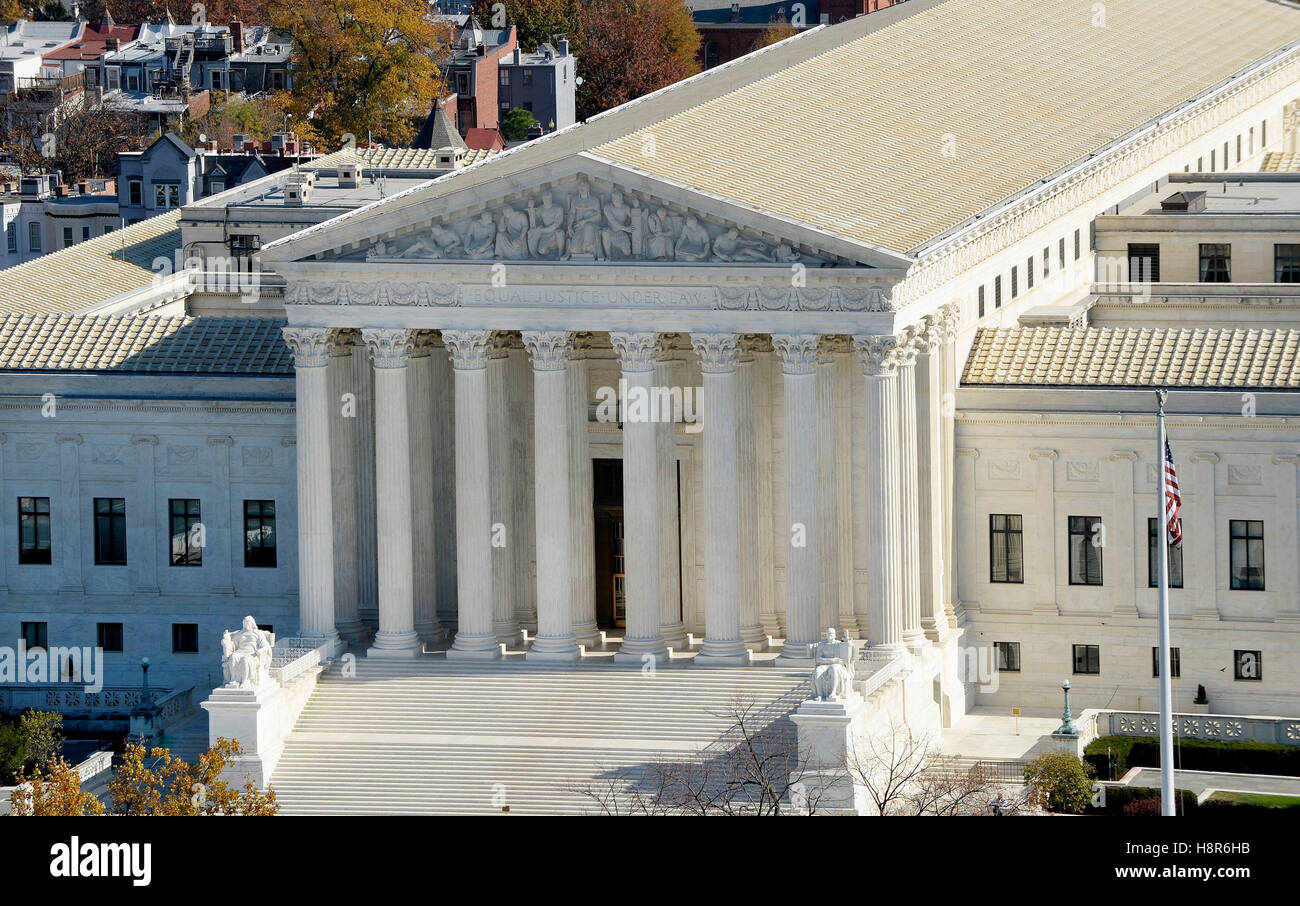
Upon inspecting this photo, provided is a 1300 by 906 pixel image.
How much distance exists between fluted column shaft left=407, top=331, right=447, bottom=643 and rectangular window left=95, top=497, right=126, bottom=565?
12.0 metres

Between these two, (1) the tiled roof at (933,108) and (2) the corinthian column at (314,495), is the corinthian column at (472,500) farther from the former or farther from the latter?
(1) the tiled roof at (933,108)

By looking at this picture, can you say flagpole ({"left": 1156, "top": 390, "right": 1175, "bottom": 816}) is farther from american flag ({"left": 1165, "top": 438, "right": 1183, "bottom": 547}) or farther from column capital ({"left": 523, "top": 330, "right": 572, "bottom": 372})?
column capital ({"left": 523, "top": 330, "right": 572, "bottom": 372})

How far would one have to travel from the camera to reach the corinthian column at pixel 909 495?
3051 inches

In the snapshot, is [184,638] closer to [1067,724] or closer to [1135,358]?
[1067,724]

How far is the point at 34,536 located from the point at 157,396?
6166 mm

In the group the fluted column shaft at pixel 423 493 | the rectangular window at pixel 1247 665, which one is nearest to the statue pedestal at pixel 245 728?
the fluted column shaft at pixel 423 493

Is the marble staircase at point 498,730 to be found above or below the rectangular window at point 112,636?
below

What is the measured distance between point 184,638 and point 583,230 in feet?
71.9

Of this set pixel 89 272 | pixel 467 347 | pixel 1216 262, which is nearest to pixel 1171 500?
pixel 467 347

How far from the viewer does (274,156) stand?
586 feet

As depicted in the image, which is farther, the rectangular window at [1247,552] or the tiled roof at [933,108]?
the rectangular window at [1247,552]

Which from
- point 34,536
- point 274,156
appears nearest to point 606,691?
point 34,536

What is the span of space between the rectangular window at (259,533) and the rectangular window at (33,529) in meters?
6.59

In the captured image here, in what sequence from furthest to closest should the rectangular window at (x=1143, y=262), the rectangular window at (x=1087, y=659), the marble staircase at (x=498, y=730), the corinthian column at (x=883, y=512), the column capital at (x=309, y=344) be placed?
the rectangular window at (x=1143, y=262)
the rectangular window at (x=1087, y=659)
the column capital at (x=309, y=344)
the corinthian column at (x=883, y=512)
the marble staircase at (x=498, y=730)
